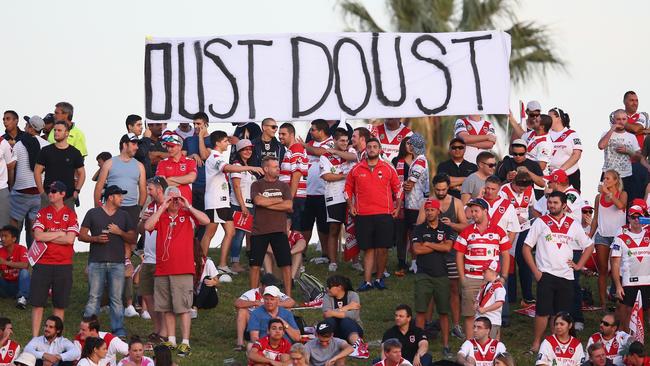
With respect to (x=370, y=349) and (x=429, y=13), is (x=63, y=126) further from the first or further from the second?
(x=429, y=13)

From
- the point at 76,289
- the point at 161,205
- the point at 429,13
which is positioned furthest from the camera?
the point at 429,13

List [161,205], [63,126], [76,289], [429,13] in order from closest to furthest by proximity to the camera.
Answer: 1. [161,205]
2. [63,126]
3. [76,289]
4. [429,13]

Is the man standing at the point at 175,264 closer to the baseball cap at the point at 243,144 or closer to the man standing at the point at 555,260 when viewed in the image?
the baseball cap at the point at 243,144

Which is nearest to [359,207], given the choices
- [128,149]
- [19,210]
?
[128,149]

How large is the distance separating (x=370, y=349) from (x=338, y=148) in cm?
341

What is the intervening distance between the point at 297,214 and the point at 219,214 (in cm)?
153

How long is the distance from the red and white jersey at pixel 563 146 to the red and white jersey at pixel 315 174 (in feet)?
9.39

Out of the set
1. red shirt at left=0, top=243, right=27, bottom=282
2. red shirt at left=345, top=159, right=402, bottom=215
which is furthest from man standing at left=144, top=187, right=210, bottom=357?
red shirt at left=345, top=159, right=402, bottom=215

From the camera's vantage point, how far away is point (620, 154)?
21.8 metres

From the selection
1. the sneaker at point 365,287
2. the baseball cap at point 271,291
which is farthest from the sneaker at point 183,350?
the sneaker at point 365,287

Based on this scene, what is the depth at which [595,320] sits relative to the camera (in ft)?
66.7

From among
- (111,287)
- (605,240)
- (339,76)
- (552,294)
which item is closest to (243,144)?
(339,76)

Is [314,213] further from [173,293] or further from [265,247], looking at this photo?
[173,293]

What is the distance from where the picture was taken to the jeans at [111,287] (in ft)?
61.8
